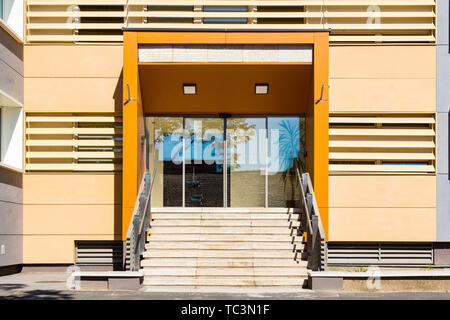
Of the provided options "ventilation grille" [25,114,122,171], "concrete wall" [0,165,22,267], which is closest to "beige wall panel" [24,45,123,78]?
"ventilation grille" [25,114,122,171]

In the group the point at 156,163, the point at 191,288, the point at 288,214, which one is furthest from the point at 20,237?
the point at 288,214

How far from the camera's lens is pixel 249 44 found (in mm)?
15125

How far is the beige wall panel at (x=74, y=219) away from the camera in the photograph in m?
15.8

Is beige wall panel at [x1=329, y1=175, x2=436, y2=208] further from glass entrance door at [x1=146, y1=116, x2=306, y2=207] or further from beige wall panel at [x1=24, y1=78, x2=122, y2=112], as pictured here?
beige wall panel at [x1=24, y1=78, x2=122, y2=112]

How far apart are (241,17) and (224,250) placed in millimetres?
5513

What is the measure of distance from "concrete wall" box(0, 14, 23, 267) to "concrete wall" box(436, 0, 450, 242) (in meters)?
9.54

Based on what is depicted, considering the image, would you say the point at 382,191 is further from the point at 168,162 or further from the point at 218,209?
the point at 168,162

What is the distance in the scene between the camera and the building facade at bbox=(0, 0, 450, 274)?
51.5 feet

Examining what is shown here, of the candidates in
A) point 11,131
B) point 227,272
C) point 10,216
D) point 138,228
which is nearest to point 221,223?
point 227,272

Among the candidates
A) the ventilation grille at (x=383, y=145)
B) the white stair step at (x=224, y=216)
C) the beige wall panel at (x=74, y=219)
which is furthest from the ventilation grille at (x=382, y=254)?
the beige wall panel at (x=74, y=219)

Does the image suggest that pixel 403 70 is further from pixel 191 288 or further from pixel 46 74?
pixel 46 74

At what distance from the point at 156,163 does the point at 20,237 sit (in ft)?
12.3

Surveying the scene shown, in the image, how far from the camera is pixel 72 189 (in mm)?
15922
